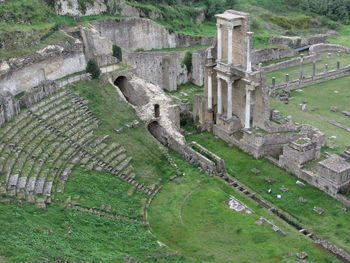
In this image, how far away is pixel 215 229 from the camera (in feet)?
103

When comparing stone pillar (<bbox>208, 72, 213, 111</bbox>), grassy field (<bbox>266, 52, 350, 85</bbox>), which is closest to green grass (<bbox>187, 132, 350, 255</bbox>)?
stone pillar (<bbox>208, 72, 213, 111</bbox>)

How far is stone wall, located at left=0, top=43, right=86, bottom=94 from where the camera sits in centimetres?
3906

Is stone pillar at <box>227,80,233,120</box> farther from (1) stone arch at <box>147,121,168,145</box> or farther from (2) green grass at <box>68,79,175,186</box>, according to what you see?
(2) green grass at <box>68,79,175,186</box>

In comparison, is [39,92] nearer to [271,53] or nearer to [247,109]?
[247,109]

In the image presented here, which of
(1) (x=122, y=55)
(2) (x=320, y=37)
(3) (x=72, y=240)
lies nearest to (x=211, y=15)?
(2) (x=320, y=37)

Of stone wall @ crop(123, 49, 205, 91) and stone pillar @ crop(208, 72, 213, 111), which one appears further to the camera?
stone wall @ crop(123, 49, 205, 91)

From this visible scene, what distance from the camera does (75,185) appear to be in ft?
104

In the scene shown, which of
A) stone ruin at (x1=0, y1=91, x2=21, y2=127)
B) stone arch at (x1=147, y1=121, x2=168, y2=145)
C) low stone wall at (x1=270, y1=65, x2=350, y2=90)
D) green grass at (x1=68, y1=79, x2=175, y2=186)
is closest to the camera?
stone ruin at (x1=0, y1=91, x2=21, y2=127)

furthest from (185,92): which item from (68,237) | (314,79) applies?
(68,237)

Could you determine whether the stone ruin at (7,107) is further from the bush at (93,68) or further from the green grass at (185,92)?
the green grass at (185,92)

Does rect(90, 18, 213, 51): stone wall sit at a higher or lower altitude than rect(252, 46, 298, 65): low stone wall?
higher

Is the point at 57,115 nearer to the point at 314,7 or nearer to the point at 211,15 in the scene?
the point at 211,15

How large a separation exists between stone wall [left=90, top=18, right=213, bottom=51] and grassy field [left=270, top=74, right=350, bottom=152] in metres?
14.9

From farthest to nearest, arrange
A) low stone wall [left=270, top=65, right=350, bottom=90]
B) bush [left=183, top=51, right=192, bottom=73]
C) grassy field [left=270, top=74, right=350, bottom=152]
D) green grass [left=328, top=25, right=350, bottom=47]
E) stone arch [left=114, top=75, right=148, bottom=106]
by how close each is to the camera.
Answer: green grass [left=328, top=25, right=350, bottom=47], bush [left=183, top=51, right=192, bottom=73], low stone wall [left=270, top=65, right=350, bottom=90], grassy field [left=270, top=74, right=350, bottom=152], stone arch [left=114, top=75, right=148, bottom=106]
